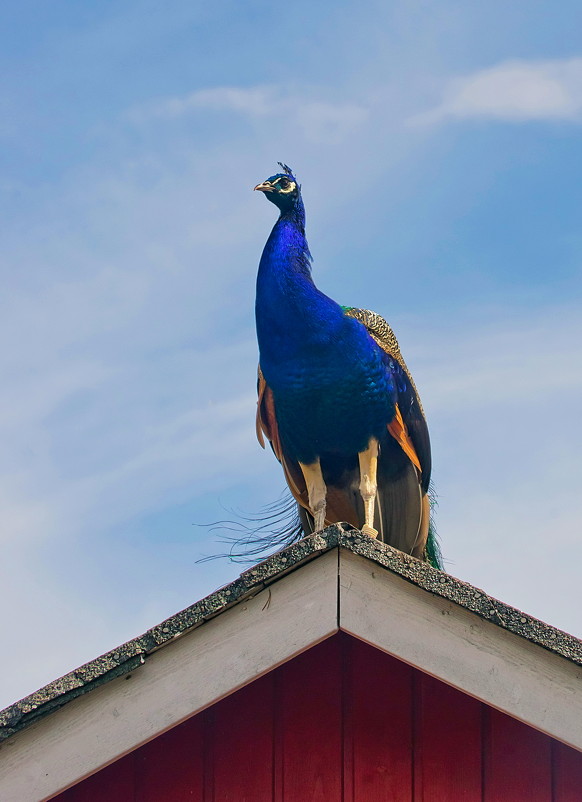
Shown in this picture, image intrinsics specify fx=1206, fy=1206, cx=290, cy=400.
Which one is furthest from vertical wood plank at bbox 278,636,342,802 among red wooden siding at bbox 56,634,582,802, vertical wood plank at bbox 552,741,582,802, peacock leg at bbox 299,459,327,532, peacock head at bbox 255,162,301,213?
peacock head at bbox 255,162,301,213

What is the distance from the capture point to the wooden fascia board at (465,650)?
3.03 metres

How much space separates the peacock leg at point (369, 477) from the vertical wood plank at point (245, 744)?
2.38 metres

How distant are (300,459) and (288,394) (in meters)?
0.46

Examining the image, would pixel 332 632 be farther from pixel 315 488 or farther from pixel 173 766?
pixel 315 488

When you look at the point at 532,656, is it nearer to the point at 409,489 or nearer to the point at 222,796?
the point at 222,796

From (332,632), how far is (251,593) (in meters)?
0.23

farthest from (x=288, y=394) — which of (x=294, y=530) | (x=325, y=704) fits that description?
(x=325, y=704)

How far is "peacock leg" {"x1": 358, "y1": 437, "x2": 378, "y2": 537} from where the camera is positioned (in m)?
5.82

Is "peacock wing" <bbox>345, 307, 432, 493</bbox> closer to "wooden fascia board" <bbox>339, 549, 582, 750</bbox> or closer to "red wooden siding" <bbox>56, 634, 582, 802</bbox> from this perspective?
"red wooden siding" <bbox>56, 634, 582, 802</bbox>

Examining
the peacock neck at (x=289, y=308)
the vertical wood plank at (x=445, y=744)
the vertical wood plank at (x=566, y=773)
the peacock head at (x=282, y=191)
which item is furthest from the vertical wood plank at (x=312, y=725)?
the peacock head at (x=282, y=191)

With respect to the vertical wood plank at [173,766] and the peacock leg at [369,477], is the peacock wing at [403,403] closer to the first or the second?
the peacock leg at [369,477]

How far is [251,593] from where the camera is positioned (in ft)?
10.0

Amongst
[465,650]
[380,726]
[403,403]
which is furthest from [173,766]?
[403,403]

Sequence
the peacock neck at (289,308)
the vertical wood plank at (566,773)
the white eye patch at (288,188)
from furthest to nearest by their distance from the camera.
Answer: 1. the white eye patch at (288,188)
2. the peacock neck at (289,308)
3. the vertical wood plank at (566,773)
